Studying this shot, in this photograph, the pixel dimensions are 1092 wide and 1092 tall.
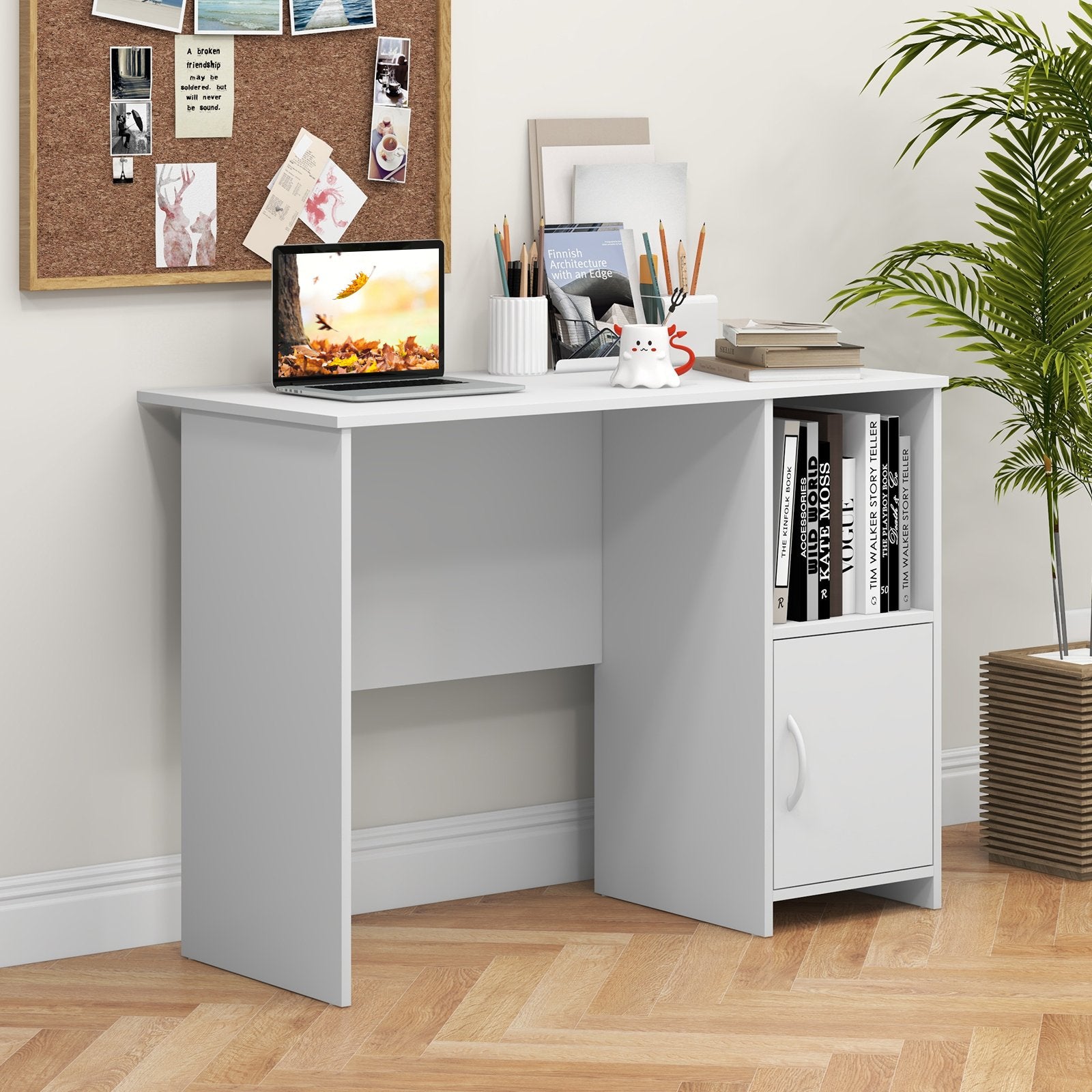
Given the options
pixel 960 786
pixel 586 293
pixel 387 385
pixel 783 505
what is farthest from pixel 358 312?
pixel 960 786

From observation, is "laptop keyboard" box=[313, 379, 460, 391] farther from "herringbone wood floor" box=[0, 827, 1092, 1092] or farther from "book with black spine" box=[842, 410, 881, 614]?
"herringbone wood floor" box=[0, 827, 1092, 1092]

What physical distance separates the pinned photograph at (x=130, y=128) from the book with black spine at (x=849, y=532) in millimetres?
1174

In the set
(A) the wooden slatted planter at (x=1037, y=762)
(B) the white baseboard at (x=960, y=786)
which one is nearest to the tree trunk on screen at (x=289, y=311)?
(A) the wooden slatted planter at (x=1037, y=762)

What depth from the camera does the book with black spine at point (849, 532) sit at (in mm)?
3010

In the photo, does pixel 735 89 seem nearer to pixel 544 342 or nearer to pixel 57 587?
pixel 544 342

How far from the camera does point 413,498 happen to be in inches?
121

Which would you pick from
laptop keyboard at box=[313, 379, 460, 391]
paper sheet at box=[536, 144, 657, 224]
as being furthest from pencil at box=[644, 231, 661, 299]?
laptop keyboard at box=[313, 379, 460, 391]

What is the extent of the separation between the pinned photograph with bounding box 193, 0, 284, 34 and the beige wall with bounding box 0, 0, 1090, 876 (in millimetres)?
103

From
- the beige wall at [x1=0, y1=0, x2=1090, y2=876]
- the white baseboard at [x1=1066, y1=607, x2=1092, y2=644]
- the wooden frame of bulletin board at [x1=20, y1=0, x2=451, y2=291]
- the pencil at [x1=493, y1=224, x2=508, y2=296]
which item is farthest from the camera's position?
the white baseboard at [x1=1066, y1=607, x2=1092, y2=644]

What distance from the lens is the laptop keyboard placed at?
2.79m

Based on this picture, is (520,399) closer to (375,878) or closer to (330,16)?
(330,16)

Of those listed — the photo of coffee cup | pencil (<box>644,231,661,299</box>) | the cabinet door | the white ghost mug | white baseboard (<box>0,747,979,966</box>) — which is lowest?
white baseboard (<box>0,747,979,966</box>)

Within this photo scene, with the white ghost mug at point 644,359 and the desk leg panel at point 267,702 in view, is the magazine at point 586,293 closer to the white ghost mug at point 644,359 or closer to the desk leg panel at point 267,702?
the white ghost mug at point 644,359

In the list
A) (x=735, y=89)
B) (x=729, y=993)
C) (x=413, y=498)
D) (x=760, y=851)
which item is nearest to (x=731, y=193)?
(x=735, y=89)
